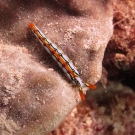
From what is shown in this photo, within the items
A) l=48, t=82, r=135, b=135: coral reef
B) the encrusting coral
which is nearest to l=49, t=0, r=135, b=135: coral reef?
l=48, t=82, r=135, b=135: coral reef

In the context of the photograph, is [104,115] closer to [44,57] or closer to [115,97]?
[115,97]

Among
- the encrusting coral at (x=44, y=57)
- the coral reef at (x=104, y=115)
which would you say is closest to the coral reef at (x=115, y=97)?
the coral reef at (x=104, y=115)

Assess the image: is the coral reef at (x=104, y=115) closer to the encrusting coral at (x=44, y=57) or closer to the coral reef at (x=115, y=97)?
the coral reef at (x=115, y=97)

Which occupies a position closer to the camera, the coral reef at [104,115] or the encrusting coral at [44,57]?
the encrusting coral at [44,57]

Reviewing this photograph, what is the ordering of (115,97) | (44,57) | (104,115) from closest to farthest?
(44,57) < (104,115) < (115,97)

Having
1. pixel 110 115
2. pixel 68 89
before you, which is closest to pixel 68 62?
pixel 68 89

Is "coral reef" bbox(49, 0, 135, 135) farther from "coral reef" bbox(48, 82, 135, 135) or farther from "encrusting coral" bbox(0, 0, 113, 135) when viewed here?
"encrusting coral" bbox(0, 0, 113, 135)

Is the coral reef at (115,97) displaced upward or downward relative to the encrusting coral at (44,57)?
downward

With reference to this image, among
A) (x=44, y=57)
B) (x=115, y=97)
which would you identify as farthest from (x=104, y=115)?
(x=44, y=57)

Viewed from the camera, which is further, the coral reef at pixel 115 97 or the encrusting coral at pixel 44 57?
the coral reef at pixel 115 97

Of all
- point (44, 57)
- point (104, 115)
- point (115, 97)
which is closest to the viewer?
point (44, 57)

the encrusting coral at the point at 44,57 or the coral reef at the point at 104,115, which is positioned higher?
the encrusting coral at the point at 44,57
